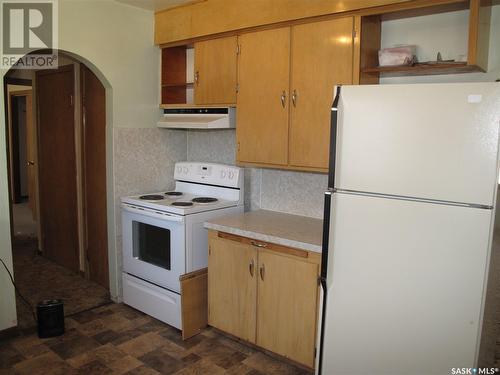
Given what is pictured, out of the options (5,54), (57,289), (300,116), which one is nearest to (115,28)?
(5,54)

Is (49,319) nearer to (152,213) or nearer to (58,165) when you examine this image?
(152,213)

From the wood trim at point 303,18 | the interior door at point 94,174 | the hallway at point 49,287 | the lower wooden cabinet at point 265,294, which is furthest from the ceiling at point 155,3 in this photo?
the hallway at point 49,287

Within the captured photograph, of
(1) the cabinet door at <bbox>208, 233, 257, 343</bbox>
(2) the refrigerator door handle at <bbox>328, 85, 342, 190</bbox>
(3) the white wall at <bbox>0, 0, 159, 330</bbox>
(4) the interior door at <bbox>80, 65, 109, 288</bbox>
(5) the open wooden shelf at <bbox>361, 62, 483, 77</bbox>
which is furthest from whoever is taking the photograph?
(4) the interior door at <bbox>80, 65, 109, 288</bbox>

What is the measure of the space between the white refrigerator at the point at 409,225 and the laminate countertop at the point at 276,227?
0.40 meters

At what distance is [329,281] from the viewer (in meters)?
2.24

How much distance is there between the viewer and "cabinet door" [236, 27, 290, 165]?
296 cm

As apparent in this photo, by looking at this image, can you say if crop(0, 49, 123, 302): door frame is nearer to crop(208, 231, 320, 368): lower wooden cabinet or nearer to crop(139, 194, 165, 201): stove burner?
crop(139, 194, 165, 201): stove burner

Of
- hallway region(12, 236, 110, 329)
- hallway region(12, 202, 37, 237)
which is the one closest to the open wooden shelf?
hallway region(12, 236, 110, 329)

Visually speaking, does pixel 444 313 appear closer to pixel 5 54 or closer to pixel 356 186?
pixel 356 186

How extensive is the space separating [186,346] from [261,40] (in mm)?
2189

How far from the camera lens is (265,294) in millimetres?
2812

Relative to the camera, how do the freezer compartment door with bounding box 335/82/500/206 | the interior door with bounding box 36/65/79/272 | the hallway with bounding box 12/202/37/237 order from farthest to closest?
1. the hallway with bounding box 12/202/37/237
2. the interior door with bounding box 36/65/79/272
3. the freezer compartment door with bounding box 335/82/500/206

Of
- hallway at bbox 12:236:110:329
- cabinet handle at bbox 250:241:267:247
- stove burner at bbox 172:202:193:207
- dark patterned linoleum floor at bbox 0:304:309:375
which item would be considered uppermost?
stove burner at bbox 172:202:193:207

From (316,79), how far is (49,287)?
10.1ft
